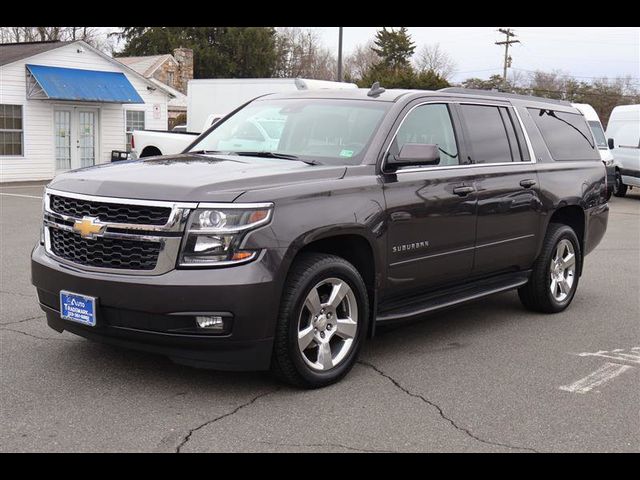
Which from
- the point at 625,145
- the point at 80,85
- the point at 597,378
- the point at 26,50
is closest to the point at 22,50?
the point at 26,50

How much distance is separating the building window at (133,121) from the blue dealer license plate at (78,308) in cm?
2203

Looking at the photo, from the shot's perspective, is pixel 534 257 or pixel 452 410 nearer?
pixel 452 410

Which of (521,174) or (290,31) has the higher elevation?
(290,31)

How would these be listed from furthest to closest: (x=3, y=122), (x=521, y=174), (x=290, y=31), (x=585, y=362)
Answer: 1. (x=290, y=31)
2. (x=3, y=122)
3. (x=521, y=174)
4. (x=585, y=362)

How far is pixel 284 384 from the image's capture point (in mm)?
4785

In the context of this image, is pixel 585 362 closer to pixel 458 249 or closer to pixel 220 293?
pixel 458 249

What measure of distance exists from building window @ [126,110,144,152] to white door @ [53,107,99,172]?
1646mm

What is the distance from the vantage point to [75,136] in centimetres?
2381

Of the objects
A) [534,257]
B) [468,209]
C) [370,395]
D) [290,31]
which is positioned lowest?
[370,395]

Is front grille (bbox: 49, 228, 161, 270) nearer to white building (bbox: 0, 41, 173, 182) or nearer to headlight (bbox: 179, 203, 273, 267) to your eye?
headlight (bbox: 179, 203, 273, 267)

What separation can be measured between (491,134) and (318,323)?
Result: 258 centimetres

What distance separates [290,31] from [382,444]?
220 ft

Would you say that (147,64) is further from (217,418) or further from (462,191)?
(217,418)
